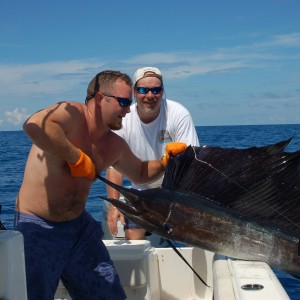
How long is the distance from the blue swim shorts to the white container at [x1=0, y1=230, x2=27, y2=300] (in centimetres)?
92

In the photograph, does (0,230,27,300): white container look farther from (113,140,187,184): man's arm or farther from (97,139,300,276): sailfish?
(113,140,187,184): man's arm

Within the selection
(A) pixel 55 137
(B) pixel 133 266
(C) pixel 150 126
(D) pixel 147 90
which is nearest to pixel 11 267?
(A) pixel 55 137

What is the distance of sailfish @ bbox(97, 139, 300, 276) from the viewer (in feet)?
7.17

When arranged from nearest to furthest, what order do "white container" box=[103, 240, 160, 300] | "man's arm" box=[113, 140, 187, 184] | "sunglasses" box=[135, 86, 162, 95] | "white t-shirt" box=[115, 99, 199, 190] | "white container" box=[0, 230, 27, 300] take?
"white container" box=[0, 230, 27, 300]
"man's arm" box=[113, 140, 187, 184]
"white container" box=[103, 240, 160, 300]
"sunglasses" box=[135, 86, 162, 95]
"white t-shirt" box=[115, 99, 199, 190]

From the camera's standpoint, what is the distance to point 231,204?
2.30 m

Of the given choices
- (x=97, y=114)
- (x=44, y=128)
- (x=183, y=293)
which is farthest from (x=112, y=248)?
(x=44, y=128)

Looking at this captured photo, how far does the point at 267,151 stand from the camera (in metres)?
2.25

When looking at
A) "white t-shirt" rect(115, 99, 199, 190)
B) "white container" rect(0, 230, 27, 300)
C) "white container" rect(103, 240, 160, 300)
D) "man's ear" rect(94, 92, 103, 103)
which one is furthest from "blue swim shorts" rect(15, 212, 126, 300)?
"white t-shirt" rect(115, 99, 199, 190)

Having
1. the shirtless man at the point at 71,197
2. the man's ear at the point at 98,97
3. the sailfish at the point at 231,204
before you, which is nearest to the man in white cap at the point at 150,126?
the shirtless man at the point at 71,197

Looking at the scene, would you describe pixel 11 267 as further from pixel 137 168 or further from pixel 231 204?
pixel 137 168

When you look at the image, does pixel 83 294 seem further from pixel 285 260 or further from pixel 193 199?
Result: pixel 285 260

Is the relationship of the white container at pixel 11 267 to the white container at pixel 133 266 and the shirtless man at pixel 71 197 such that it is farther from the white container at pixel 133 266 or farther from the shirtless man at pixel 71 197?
the white container at pixel 133 266

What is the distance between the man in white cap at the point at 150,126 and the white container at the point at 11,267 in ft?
6.96

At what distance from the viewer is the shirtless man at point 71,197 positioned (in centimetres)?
238
